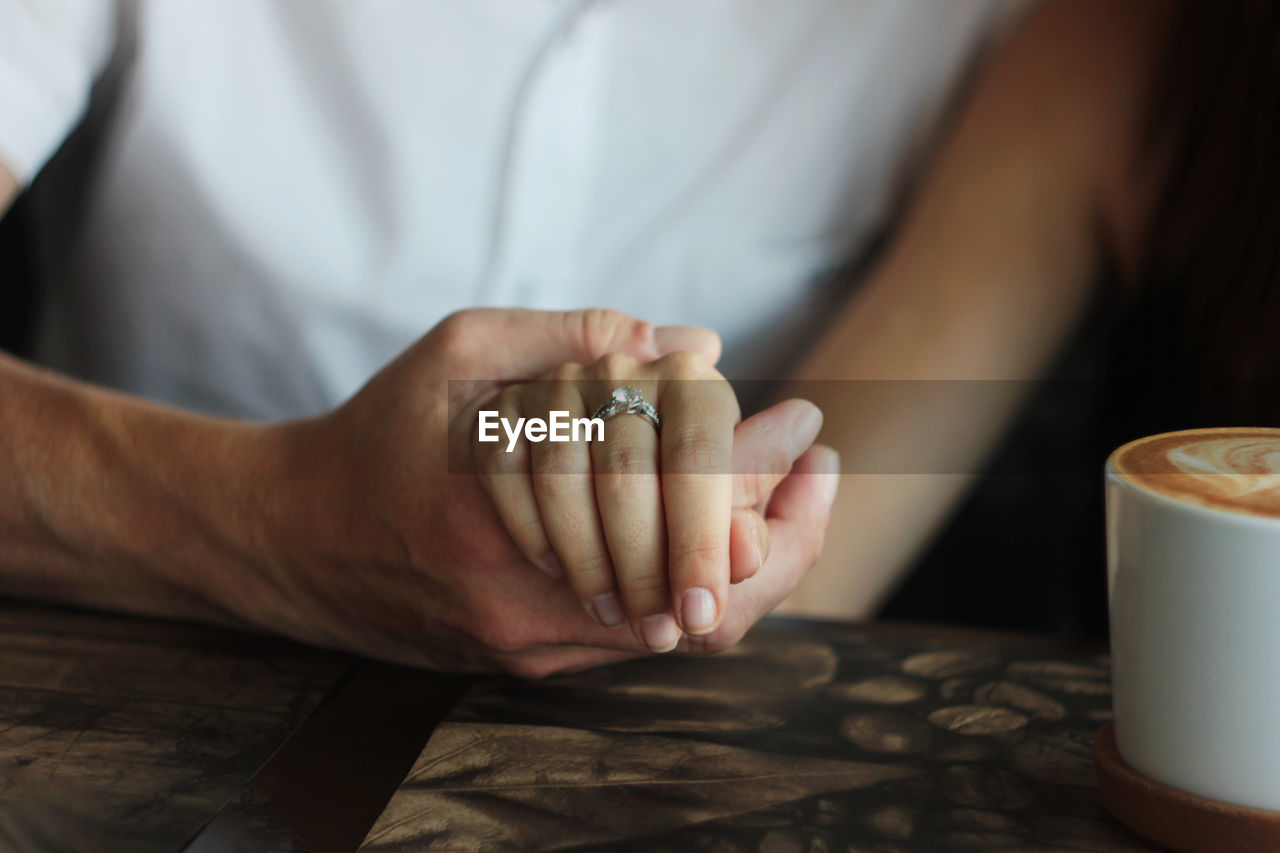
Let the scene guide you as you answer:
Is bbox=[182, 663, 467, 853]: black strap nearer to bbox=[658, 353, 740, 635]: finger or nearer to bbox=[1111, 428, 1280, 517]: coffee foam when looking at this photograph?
bbox=[658, 353, 740, 635]: finger

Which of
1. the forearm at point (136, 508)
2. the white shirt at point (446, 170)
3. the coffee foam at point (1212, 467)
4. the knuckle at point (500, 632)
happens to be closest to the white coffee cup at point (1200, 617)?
the coffee foam at point (1212, 467)

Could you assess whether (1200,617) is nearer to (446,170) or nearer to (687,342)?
(687,342)

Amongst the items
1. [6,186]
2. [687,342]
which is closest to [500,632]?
[687,342]

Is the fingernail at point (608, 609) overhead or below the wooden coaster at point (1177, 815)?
overhead

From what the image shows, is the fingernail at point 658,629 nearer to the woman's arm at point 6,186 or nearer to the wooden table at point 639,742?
the wooden table at point 639,742

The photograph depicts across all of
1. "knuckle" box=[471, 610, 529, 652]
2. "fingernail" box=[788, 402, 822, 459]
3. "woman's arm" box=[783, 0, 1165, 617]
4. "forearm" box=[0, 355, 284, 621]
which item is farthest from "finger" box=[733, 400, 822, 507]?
"woman's arm" box=[783, 0, 1165, 617]

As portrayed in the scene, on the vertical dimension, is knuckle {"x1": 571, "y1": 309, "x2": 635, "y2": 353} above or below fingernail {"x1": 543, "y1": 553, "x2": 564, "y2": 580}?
above
